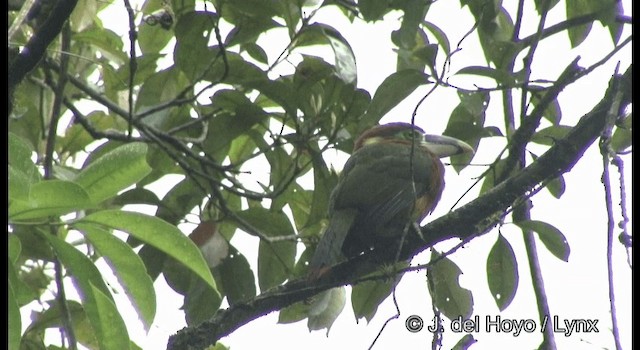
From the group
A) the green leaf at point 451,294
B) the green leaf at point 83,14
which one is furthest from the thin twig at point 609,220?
the green leaf at point 83,14

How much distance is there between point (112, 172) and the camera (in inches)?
74.4

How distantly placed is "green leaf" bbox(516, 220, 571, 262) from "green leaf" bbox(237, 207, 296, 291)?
109 centimetres

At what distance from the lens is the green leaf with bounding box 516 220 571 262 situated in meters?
3.10

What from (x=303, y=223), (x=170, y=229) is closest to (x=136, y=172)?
(x=170, y=229)

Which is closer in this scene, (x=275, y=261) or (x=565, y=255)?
(x=565, y=255)

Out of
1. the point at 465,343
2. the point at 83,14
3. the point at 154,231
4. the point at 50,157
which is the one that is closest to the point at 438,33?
the point at 83,14

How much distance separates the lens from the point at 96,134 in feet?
12.4

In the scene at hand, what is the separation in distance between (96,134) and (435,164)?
1.52 meters

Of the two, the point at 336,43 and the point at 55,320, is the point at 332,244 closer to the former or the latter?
the point at 336,43

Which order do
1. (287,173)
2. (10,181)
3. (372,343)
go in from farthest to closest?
(287,173)
(372,343)
(10,181)

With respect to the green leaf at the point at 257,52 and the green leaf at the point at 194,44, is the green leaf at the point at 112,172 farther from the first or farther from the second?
the green leaf at the point at 257,52

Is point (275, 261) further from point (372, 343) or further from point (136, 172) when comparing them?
point (136, 172)

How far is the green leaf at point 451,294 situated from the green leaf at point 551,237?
0.40m

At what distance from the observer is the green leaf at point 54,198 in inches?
65.3
